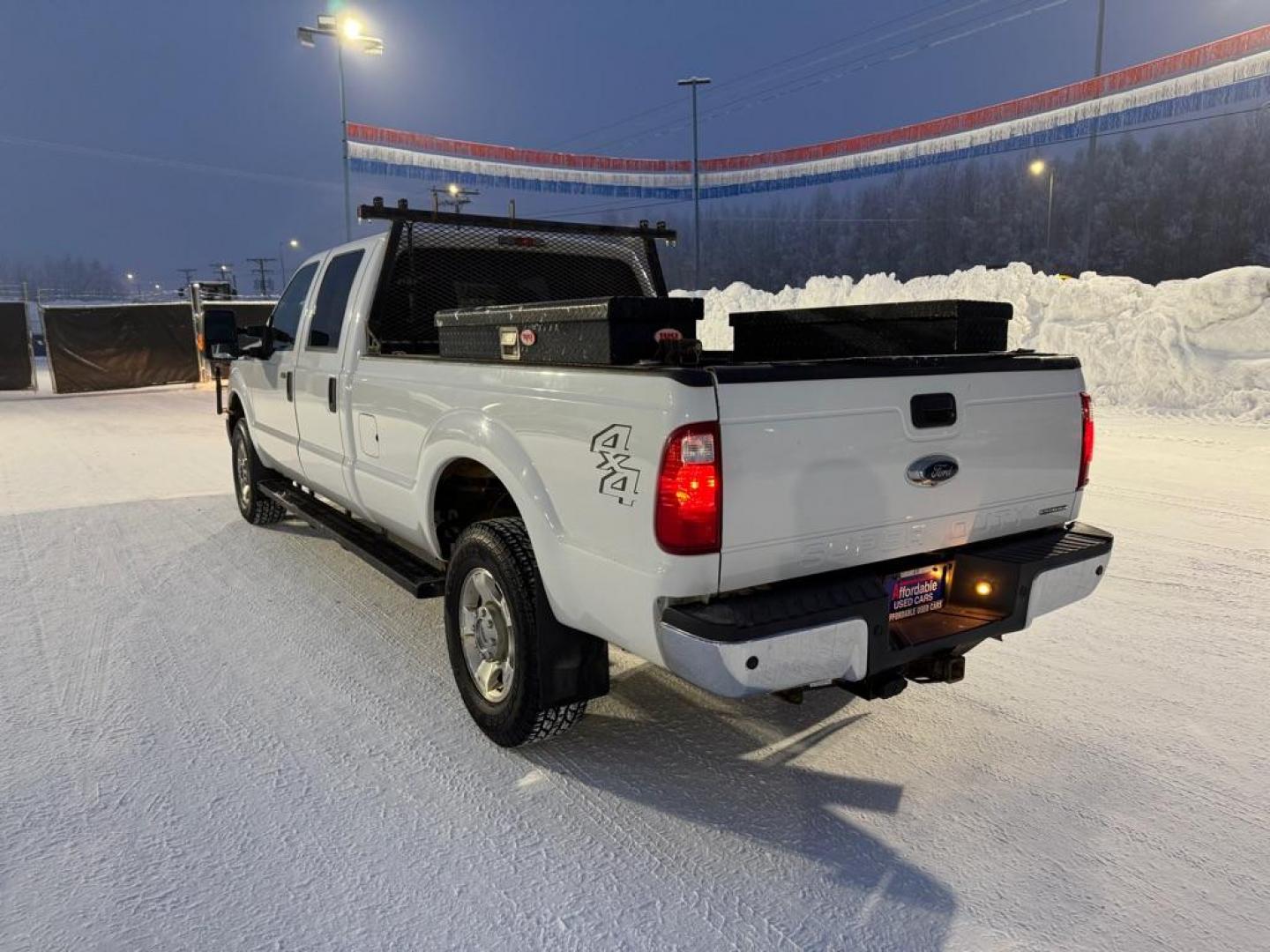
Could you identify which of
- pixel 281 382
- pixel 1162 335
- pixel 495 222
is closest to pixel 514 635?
pixel 495 222

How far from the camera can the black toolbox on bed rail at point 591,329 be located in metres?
2.79

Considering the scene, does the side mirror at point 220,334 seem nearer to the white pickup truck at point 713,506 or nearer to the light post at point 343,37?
the white pickup truck at point 713,506

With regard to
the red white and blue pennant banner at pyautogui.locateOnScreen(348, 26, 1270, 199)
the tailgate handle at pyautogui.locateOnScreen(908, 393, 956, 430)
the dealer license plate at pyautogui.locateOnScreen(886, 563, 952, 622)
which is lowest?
the dealer license plate at pyautogui.locateOnScreen(886, 563, 952, 622)

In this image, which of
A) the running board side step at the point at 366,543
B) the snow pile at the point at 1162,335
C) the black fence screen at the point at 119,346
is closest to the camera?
the running board side step at the point at 366,543

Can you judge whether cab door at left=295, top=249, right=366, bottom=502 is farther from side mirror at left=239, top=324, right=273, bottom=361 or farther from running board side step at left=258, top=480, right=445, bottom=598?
side mirror at left=239, top=324, right=273, bottom=361

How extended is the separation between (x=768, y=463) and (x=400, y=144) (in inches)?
1027

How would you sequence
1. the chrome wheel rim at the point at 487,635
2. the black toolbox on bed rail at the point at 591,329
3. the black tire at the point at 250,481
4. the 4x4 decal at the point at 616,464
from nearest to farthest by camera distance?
the 4x4 decal at the point at 616,464, the black toolbox on bed rail at the point at 591,329, the chrome wheel rim at the point at 487,635, the black tire at the point at 250,481

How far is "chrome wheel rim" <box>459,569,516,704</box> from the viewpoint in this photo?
3.36 metres

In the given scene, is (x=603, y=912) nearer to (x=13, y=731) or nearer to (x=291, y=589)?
(x=13, y=731)

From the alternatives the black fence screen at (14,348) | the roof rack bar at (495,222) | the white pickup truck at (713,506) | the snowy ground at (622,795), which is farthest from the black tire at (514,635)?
the black fence screen at (14,348)

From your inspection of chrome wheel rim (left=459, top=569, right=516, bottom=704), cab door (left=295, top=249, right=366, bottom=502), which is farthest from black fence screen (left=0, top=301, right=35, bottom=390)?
chrome wheel rim (left=459, top=569, right=516, bottom=704)

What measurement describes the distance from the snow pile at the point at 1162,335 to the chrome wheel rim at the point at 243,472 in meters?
11.6

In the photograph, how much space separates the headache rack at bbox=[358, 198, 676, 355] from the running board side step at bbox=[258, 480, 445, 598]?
41.9 inches

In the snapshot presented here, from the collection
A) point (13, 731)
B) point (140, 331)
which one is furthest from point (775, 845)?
point (140, 331)
